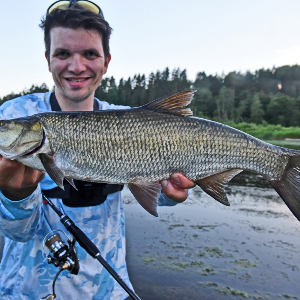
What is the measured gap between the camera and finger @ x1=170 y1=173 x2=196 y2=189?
2.65 meters

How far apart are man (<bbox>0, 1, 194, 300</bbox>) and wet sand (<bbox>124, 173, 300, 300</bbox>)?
2.87m

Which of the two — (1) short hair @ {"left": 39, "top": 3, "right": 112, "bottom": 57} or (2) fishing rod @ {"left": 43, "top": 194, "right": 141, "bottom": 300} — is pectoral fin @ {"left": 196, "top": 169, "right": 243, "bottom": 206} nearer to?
(2) fishing rod @ {"left": 43, "top": 194, "right": 141, "bottom": 300}

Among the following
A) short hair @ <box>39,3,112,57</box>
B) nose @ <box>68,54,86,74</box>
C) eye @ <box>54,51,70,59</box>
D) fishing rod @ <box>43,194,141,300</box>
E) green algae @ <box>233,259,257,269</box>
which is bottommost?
green algae @ <box>233,259,257,269</box>

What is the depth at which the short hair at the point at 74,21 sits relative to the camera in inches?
122

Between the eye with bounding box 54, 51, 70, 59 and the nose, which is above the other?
the eye with bounding box 54, 51, 70, 59

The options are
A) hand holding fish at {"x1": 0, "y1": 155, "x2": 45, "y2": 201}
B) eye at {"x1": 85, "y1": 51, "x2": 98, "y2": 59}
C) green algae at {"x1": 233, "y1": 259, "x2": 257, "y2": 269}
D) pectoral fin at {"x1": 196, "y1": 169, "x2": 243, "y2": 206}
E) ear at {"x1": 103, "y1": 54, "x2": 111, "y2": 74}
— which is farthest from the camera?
green algae at {"x1": 233, "y1": 259, "x2": 257, "y2": 269}

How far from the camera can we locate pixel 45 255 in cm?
303

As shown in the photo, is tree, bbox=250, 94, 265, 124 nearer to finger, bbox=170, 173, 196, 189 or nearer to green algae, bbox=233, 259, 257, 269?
green algae, bbox=233, 259, 257, 269

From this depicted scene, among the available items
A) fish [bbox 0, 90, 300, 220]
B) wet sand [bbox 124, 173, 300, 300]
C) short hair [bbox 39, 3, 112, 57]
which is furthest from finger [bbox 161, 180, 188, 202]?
wet sand [bbox 124, 173, 300, 300]

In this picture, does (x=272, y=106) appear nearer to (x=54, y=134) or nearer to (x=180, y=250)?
(x=180, y=250)

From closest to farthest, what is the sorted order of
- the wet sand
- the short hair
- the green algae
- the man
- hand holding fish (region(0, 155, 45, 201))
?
hand holding fish (region(0, 155, 45, 201))
the man
the short hair
the wet sand
the green algae

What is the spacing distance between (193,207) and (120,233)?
6.56 m

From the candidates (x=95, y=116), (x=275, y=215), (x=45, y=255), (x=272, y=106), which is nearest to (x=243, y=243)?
(x=275, y=215)

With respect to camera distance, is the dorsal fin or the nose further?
the nose
